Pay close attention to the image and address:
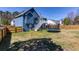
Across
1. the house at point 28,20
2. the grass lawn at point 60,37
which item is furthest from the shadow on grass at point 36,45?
the house at point 28,20

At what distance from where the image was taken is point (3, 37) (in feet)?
8.20

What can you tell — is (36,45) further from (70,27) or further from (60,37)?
(70,27)

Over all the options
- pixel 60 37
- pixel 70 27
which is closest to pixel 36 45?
pixel 60 37

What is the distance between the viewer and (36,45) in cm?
250

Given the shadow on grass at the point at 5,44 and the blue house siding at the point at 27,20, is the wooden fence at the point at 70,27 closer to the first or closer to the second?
the blue house siding at the point at 27,20

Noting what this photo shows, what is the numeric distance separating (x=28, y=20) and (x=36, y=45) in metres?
0.29

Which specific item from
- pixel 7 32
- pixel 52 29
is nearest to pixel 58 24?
pixel 52 29

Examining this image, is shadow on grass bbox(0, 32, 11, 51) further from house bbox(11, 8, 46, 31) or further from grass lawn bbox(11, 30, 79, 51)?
house bbox(11, 8, 46, 31)

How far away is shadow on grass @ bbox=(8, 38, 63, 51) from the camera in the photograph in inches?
98.0

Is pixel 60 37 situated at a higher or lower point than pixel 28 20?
lower

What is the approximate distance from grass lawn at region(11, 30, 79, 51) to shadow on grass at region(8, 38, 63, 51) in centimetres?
4
